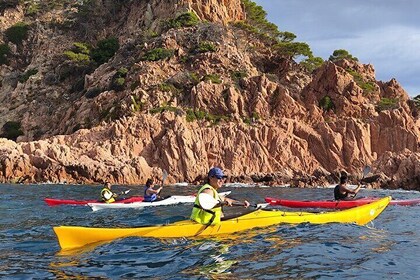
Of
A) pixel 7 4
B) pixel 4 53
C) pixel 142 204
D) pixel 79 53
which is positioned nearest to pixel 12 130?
pixel 79 53

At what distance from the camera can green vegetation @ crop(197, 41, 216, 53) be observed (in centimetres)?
5634

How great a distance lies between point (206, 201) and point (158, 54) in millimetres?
46855

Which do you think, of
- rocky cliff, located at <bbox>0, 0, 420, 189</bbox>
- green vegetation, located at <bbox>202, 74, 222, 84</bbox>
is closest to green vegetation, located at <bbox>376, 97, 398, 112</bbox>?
rocky cliff, located at <bbox>0, 0, 420, 189</bbox>

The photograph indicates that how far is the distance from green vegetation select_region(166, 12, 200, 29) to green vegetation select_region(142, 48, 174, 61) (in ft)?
23.8

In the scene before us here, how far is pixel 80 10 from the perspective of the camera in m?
77.8

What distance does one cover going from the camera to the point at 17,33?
74812 mm

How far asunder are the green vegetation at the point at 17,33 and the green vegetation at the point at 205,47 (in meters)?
35.2

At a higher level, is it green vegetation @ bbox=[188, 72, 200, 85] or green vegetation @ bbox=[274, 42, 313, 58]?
green vegetation @ bbox=[274, 42, 313, 58]

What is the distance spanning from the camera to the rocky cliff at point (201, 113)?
1542 inches

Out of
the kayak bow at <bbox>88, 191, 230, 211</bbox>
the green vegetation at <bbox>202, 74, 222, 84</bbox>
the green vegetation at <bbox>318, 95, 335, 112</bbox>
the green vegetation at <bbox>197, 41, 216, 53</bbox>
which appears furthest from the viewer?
the green vegetation at <bbox>197, 41, 216, 53</bbox>

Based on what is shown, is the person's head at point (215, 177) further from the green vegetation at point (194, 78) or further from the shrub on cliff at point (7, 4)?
the shrub on cliff at point (7, 4)

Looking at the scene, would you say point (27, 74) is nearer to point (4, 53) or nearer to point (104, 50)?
point (4, 53)

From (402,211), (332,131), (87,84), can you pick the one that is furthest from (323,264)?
(87,84)

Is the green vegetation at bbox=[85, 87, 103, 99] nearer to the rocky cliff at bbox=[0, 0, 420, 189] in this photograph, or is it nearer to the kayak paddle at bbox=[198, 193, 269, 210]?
the rocky cliff at bbox=[0, 0, 420, 189]
